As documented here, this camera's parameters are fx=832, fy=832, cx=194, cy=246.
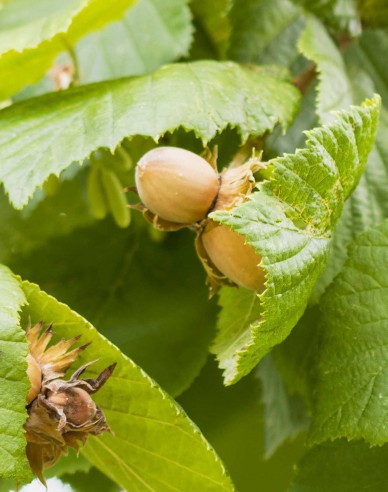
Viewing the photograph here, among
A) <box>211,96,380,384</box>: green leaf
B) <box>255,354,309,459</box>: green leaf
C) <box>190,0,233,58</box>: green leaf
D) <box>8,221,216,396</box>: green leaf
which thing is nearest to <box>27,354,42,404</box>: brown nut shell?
<box>211,96,380,384</box>: green leaf

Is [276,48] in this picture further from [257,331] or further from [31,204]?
[257,331]

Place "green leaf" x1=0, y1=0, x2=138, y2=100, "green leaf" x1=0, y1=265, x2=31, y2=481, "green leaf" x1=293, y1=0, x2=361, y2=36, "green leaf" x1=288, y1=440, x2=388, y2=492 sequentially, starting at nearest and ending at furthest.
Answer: "green leaf" x1=0, y1=265, x2=31, y2=481 → "green leaf" x1=288, y1=440, x2=388, y2=492 → "green leaf" x1=0, y1=0, x2=138, y2=100 → "green leaf" x1=293, y1=0, x2=361, y2=36

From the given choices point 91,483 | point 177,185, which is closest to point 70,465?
point 91,483

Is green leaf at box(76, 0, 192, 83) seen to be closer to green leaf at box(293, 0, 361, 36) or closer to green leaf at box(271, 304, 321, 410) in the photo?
green leaf at box(293, 0, 361, 36)

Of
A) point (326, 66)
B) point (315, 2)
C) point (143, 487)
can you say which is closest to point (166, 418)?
point (143, 487)

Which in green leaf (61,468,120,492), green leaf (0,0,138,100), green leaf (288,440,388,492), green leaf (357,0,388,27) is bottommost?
green leaf (61,468,120,492)

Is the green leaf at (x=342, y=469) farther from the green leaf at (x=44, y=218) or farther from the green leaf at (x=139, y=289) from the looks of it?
the green leaf at (x=44, y=218)

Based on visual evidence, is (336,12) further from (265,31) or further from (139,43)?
(139,43)
